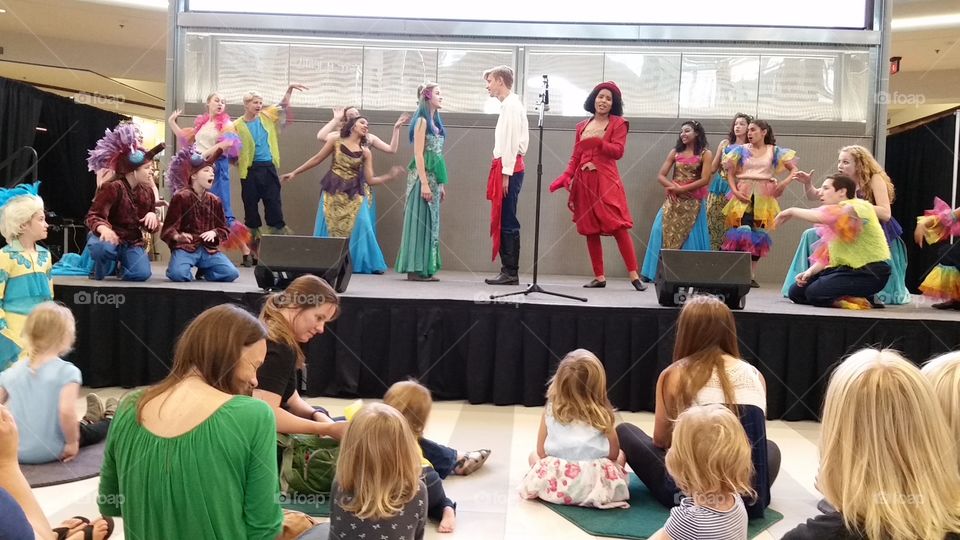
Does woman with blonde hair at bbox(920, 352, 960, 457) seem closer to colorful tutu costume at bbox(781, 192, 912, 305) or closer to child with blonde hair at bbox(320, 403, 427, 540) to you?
child with blonde hair at bbox(320, 403, 427, 540)

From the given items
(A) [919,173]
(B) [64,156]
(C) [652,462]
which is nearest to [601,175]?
(C) [652,462]

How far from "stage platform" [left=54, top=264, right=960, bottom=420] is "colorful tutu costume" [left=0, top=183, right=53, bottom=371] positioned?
802mm

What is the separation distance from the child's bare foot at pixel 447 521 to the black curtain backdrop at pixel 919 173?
9.05 metres

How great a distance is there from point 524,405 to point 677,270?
1.23 metres

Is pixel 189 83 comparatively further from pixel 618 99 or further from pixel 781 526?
pixel 781 526

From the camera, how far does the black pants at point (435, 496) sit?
2.91 m

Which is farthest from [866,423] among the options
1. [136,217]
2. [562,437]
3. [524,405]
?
[136,217]

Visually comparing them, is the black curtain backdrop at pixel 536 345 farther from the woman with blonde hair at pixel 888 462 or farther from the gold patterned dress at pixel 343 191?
the woman with blonde hair at pixel 888 462

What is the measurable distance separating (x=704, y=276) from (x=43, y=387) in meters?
3.56

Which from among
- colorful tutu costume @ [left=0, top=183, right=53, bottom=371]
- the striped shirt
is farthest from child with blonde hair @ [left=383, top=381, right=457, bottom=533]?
colorful tutu costume @ [left=0, top=183, right=53, bottom=371]

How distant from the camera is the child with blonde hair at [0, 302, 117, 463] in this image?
346 centimetres

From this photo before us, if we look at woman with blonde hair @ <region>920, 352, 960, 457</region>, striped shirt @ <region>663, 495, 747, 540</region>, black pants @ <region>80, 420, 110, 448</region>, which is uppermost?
woman with blonde hair @ <region>920, 352, 960, 457</region>

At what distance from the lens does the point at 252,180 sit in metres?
7.75

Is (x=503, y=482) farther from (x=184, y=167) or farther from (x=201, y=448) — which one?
(x=184, y=167)
